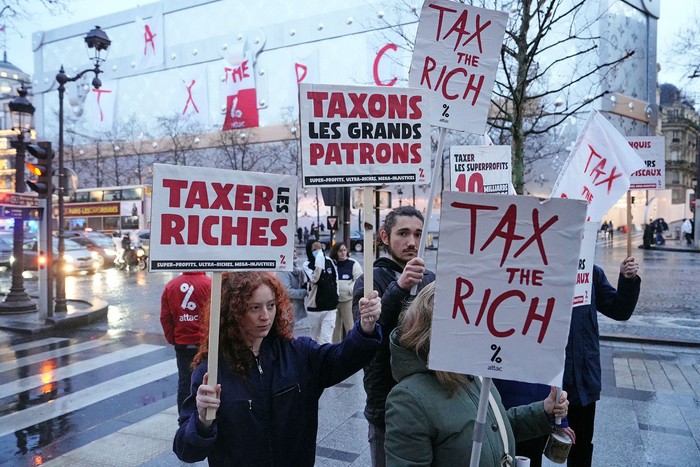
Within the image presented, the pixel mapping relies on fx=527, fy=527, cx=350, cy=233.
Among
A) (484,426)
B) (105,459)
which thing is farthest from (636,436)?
(105,459)

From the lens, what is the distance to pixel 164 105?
4956 cm

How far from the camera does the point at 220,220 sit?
2496 mm

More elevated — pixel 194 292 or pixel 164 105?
pixel 164 105

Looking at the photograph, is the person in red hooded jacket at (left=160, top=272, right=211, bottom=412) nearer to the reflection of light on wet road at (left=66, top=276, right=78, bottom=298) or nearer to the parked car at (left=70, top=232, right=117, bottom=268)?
the reflection of light on wet road at (left=66, top=276, right=78, bottom=298)

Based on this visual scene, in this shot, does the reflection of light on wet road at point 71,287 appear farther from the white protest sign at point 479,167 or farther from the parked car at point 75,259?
the white protest sign at point 479,167

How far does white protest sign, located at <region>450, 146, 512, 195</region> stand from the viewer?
5.87 m

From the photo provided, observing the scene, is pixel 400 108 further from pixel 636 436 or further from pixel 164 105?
pixel 164 105

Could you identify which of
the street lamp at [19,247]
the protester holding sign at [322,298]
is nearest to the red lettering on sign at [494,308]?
the protester holding sign at [322,298]

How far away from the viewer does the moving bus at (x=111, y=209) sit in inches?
1287

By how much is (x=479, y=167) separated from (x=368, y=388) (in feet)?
11.7

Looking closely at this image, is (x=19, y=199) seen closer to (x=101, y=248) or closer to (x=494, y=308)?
(x=494, y=308)

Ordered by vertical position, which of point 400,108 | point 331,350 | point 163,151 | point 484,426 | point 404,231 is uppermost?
point 163,151

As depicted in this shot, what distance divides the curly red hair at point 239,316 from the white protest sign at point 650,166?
14.4ft

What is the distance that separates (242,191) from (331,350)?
35.0 inches
